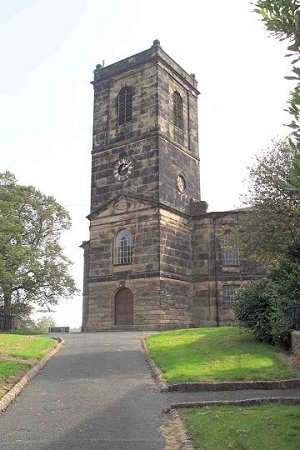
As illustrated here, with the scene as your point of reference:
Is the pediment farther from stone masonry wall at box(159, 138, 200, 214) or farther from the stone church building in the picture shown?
stone masonry wall at box(159, 138, 200, 214)

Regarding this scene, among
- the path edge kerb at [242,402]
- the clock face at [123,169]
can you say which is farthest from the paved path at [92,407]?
the clock face at [123,169]

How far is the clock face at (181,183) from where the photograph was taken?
34.4m

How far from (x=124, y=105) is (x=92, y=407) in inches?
1134

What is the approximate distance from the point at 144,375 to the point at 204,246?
21.6 m

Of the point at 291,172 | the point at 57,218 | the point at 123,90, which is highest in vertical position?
the point at 123,90

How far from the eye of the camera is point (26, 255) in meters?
33.9

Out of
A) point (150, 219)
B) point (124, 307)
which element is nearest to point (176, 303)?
point (124, 307)

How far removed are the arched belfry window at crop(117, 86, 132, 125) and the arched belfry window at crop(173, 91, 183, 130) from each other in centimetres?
344

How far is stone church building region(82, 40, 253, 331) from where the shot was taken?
1236 inches

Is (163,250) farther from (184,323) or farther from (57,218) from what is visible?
(57,218)

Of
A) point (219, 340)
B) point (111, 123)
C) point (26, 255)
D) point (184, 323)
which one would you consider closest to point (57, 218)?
point (26, 255)

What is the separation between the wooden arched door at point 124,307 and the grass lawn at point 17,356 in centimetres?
1069

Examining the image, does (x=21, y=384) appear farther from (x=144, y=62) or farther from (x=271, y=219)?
(x=144, y=62)

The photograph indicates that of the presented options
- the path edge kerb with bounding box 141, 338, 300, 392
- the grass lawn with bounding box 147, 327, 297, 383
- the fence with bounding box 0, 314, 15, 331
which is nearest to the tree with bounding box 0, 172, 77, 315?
the fence with bounding box 0, 314, 15, 331
